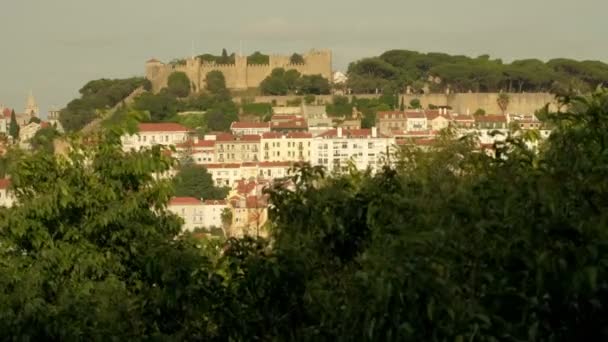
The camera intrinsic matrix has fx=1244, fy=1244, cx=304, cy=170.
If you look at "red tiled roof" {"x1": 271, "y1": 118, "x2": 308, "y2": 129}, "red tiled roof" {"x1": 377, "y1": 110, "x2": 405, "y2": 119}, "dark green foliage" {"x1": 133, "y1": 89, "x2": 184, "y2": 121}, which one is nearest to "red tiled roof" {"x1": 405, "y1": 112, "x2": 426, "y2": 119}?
"red tiled roof" {"x1": 377, "y1": 110, "x2": 405, "y2": 119}

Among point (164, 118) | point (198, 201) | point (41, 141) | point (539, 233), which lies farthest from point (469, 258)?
point (164, 118)

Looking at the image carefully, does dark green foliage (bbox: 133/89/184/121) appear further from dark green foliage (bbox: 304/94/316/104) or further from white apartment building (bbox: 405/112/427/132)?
white apartment building (bbox: 405/112/427/132)

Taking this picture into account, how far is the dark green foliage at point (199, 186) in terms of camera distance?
34656mm

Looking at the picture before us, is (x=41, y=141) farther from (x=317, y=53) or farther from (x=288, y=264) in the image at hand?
(x=317, y=53)

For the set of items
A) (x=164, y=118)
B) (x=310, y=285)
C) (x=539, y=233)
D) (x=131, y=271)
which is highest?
(x=539, y=233)

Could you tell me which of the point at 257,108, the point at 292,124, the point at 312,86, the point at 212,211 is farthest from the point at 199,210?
the point at 312,86

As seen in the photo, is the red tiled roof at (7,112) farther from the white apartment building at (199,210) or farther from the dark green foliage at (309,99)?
the white apartment building at (199,210)

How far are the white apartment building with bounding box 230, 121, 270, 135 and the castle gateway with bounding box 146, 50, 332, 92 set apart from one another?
9.49 m

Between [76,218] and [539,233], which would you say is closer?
[539,233]

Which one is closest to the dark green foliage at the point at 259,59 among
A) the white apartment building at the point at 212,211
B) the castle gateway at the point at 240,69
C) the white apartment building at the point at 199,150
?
the castle gateway at the point at 240,69

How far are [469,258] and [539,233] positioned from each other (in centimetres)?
14

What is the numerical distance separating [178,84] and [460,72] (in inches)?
517

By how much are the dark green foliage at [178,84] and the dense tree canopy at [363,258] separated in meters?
51.9

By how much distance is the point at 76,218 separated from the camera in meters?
4.71
